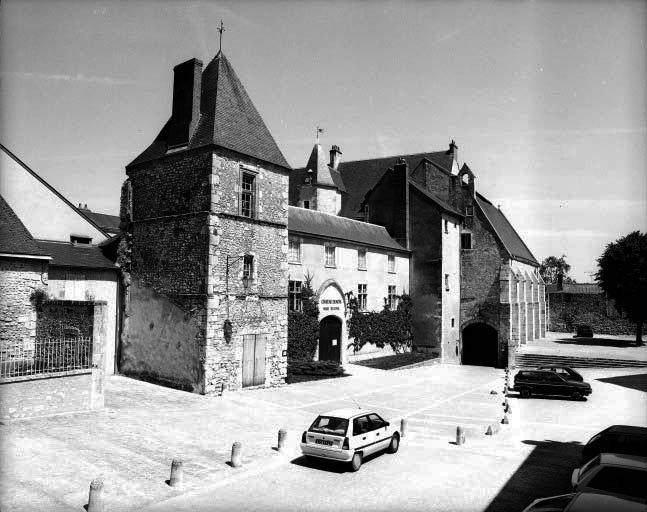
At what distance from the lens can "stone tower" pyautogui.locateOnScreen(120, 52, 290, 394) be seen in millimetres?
21547

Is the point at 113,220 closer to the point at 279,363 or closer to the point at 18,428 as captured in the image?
the point at 279,363

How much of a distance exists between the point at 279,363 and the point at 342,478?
474 inches

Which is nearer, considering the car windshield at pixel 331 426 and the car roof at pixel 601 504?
the car roof at pixel 601 504

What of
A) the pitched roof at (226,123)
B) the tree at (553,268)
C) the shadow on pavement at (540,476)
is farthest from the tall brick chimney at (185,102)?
the tree at (553,268)

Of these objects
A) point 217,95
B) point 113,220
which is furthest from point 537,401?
point 113,220

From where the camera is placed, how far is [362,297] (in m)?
34.0

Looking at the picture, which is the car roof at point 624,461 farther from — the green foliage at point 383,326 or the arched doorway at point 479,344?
the arched doorway at point 479,344

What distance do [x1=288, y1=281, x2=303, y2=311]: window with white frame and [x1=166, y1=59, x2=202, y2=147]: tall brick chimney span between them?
32.2 feet

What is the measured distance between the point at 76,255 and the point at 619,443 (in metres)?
22.0

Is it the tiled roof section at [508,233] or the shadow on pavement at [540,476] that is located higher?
the tiled roof section at [508,233]

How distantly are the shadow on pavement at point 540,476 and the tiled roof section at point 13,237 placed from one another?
18.1m

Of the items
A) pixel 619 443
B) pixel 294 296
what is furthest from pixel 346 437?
pixel 294 296

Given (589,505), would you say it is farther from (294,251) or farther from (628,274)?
(628,274)

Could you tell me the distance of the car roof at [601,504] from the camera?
7.67 m
